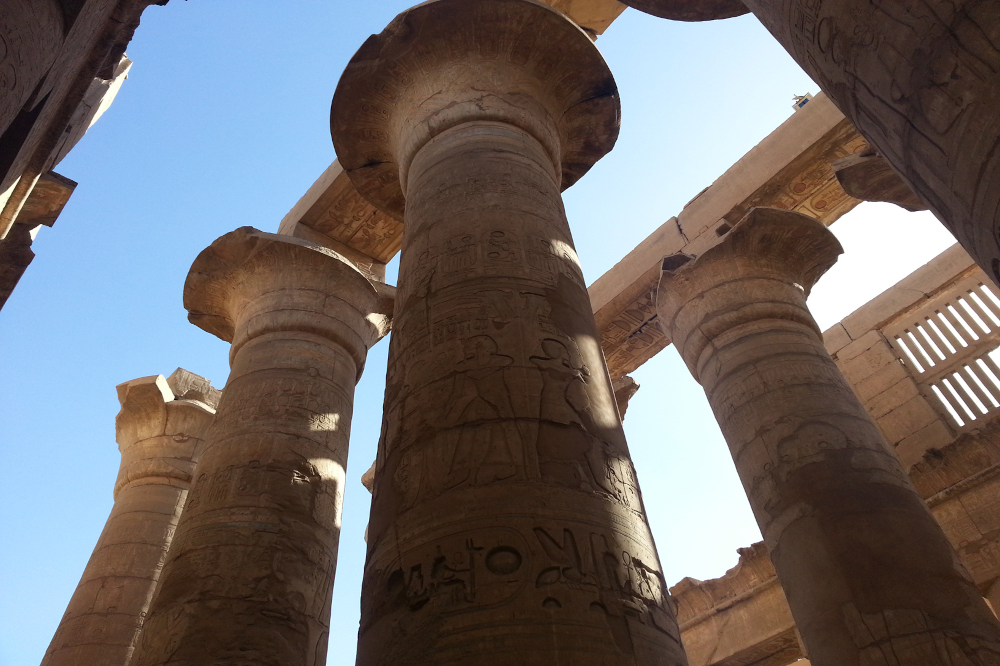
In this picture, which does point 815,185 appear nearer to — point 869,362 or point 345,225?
point 869,362

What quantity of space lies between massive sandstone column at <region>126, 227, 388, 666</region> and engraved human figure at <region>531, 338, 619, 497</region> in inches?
109

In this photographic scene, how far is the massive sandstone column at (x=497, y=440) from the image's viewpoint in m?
2.12

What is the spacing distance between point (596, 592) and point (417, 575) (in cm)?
59

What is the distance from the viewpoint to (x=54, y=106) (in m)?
3.98

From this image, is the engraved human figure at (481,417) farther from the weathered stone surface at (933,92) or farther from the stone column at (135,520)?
the stone column at (135,520)

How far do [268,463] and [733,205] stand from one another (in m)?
6.59

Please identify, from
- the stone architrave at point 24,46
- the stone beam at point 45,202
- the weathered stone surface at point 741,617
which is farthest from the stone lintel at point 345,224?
the weathered stone surface at point 741,617

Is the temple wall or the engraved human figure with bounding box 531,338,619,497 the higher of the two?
the temple wall

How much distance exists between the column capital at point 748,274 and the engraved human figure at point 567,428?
157 inches

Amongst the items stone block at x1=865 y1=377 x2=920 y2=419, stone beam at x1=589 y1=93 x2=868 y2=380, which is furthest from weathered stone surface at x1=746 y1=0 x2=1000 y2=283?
stone block at x1=865 y1=377 x2=920 y2=419

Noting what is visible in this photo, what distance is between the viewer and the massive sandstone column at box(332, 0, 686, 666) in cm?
212

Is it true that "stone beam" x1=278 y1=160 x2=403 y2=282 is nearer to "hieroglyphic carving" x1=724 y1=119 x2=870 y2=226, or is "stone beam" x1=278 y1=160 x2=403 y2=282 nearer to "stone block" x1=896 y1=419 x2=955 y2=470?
"hieroglyphic carving" x1=724 y1=119 x2=870 y2=226

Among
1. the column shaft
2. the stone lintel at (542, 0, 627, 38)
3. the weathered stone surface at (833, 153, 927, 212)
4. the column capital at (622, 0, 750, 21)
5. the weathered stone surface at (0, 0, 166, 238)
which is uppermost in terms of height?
the stone lintel at (542, 0, 627, 38)

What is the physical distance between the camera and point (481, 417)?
2.73m
